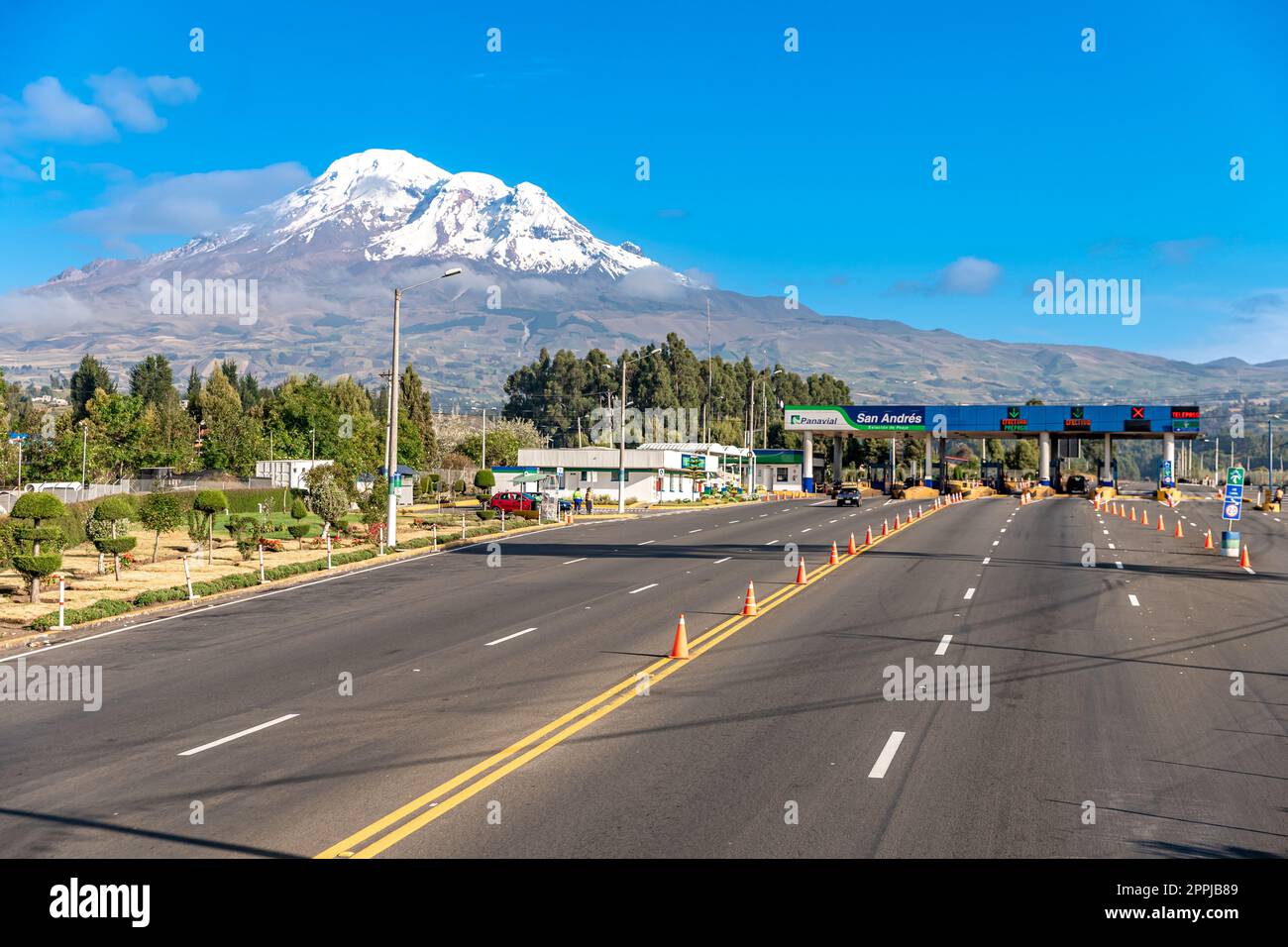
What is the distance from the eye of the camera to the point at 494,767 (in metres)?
11.4

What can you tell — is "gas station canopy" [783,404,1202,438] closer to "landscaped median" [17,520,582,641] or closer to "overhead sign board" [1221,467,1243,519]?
"overhead sign board" [1221,467,1243,519]

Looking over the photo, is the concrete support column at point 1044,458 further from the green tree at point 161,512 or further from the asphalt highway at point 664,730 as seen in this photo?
the green tree at point 161,512

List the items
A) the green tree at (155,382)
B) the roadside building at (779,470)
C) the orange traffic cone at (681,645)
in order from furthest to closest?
the green tree at (155,382), the roadside building at (779,470), the orange traffic cone at (681,645)

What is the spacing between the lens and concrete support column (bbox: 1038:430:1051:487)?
10856cm

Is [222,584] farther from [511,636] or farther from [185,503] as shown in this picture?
[185,503]

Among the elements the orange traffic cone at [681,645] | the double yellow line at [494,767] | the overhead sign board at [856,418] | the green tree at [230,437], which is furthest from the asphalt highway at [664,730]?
the overhead sign board at [856,418]

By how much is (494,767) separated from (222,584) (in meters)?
19.6

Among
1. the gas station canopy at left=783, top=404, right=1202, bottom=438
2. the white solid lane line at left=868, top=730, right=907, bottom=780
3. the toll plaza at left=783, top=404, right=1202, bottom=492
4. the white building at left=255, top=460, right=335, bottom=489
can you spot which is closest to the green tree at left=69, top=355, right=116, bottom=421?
the white building at left=255, top=460, right=335, bottom=489

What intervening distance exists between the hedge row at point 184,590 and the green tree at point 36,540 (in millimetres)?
1400

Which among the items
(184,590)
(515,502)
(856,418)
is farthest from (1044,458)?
(184,590)

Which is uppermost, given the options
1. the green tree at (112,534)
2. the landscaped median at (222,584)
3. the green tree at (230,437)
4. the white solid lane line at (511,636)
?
the green tree at (230,437)

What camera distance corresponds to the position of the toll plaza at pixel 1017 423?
102 meters
